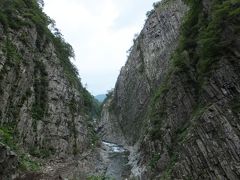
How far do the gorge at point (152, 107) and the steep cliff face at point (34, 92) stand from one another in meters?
0.12

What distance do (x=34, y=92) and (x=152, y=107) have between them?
15.9 m

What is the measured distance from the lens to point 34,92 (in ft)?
151

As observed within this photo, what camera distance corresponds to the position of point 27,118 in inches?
1619

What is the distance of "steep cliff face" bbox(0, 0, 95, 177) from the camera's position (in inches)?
1521

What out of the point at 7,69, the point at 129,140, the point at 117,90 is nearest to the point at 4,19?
the point at 7,69

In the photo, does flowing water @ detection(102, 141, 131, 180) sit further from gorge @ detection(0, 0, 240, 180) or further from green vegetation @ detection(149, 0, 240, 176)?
green vegetation @ detection(149, 0, 240, 176)

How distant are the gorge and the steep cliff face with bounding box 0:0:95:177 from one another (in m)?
0.12

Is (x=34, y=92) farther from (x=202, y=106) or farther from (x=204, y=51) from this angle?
(x=202, y=106)

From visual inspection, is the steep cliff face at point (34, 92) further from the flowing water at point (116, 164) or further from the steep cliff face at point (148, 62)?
the steep cliff face at point (148, 62)

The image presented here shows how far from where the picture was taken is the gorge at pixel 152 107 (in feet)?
80.7

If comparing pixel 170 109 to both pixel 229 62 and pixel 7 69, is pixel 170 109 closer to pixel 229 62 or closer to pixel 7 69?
pixel 229 62

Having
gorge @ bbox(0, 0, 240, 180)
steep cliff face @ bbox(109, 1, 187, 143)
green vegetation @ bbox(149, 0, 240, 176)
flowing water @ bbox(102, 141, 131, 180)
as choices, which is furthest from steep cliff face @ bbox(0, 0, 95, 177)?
steep cliff face @ bbox(109, 1, 187, 143)

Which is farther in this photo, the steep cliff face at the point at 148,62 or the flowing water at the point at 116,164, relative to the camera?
the steep cliff face at the point at 148,62

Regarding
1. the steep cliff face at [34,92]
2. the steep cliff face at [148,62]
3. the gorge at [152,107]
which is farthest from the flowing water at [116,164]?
the steep cliff face at [148,62]
